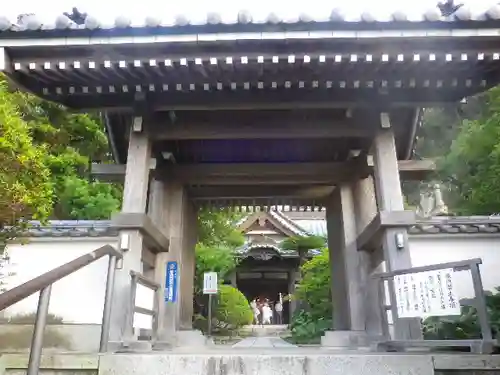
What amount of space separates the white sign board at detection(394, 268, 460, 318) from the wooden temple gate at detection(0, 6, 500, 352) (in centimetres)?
70

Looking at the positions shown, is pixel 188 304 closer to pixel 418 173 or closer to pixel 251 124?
pixel 251 124

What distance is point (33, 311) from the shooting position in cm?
571

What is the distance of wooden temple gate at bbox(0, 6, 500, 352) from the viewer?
453 cm

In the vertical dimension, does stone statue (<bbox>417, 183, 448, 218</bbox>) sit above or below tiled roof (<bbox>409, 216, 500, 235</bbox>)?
above

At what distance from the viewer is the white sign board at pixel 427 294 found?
3559 mm

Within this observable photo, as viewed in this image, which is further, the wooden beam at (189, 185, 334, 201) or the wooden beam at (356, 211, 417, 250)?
the wooden beam at (189, 185, 334, 201)

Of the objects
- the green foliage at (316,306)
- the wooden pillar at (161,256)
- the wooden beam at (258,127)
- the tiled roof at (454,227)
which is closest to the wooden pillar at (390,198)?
the wooden beam at (258,127)

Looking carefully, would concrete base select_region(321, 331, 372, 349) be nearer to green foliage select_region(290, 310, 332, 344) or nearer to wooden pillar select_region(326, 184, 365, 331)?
wooden pillar select_region(326, 184, 365, 331)

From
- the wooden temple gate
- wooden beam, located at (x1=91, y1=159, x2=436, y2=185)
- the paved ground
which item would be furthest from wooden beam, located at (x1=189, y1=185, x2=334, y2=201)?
the paved ground

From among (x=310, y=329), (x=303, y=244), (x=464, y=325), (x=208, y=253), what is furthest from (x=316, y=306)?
(x=464, y=325)

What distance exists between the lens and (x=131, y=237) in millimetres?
5086

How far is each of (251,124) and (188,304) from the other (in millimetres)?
3734

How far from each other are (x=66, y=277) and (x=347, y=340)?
166 inches

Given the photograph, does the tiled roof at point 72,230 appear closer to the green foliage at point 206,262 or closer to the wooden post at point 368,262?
the wooden post at point 368,262
